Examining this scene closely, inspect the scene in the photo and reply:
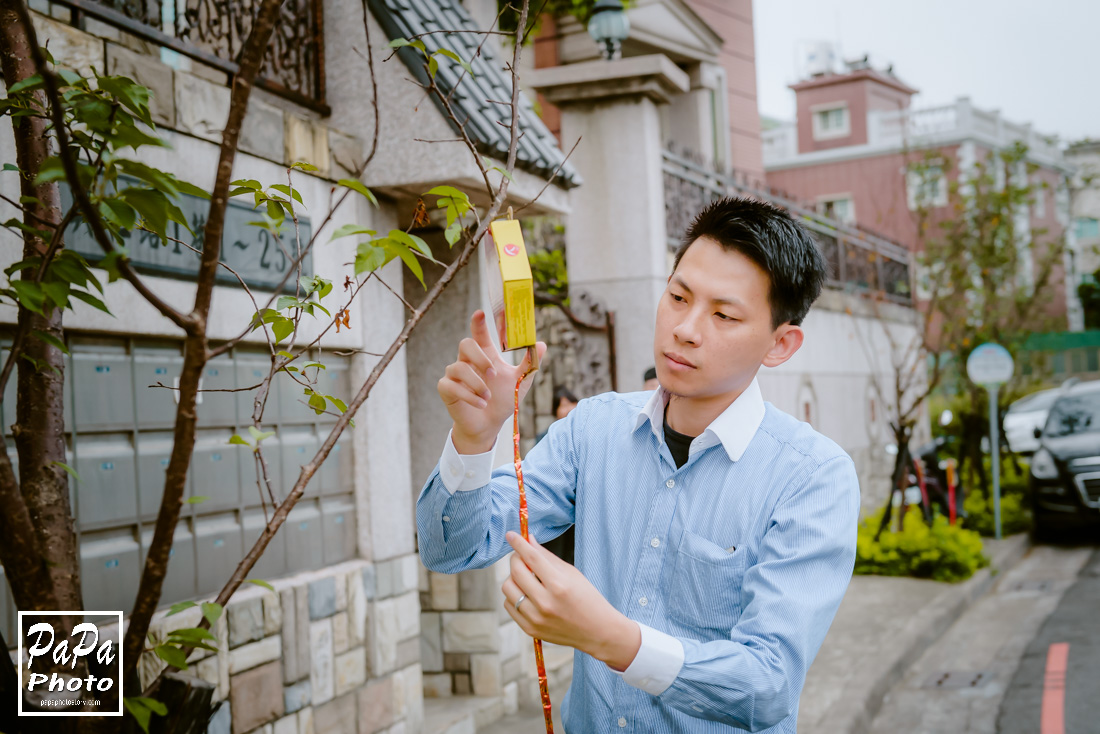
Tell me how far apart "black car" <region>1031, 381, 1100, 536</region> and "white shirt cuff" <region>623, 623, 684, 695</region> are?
1106 centimetres

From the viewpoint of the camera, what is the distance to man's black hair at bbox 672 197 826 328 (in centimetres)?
190

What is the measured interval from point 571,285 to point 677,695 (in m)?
6.04

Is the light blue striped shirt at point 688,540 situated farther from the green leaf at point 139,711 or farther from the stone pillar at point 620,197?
the stone pillar at point 620,197

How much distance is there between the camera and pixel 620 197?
24.1 ft

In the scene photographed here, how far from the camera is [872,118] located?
92.9ft

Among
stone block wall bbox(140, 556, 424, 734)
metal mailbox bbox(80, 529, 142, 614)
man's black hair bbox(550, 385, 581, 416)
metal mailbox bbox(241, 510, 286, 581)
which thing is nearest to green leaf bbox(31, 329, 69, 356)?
metal mailbox bbox(80, 529, 142, 614)

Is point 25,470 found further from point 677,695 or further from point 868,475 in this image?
point 868,475

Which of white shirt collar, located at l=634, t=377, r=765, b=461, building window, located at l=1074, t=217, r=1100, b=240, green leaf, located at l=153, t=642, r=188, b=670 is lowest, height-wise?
green leaf, located at l=153, t=642, r=188, b=670

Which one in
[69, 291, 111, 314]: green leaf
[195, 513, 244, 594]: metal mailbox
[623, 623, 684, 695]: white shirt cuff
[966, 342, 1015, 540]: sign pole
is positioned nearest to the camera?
[623, 623, 684, 695]: white shirt cuff

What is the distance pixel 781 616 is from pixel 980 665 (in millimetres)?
6189

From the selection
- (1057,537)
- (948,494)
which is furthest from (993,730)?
(1057,537)

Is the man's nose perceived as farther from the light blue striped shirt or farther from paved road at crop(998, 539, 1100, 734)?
paved road at crop(998, 539, 1100, 734)

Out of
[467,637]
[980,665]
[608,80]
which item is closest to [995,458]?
[980,665]
